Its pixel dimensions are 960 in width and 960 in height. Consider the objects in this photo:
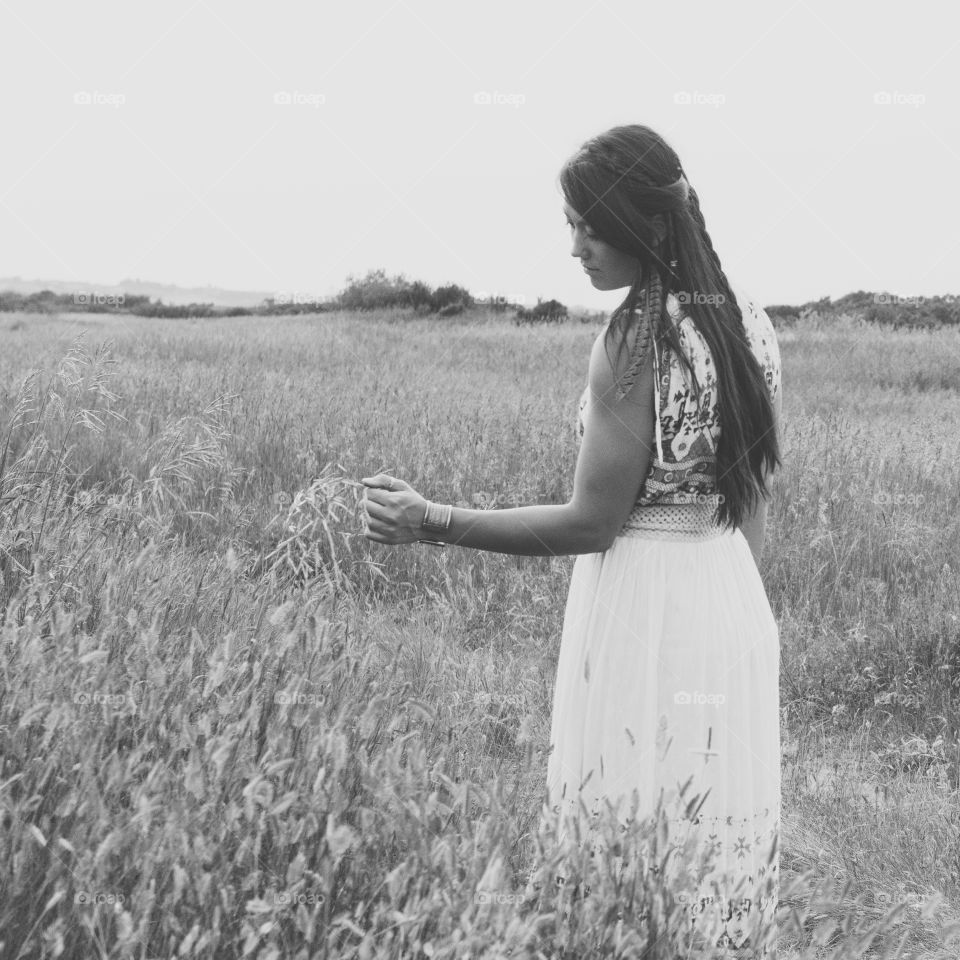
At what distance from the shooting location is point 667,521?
226cm

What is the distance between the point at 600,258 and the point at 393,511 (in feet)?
2.26

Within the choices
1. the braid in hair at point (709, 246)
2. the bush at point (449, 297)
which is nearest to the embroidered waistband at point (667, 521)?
the braid in hair at point (709, 246)

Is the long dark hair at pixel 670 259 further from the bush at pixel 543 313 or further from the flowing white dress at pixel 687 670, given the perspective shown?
→ the bush at pixel 543 313

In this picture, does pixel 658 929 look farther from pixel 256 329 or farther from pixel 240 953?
pixel 256 329

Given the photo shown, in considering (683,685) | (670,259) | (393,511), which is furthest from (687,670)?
(670,259)

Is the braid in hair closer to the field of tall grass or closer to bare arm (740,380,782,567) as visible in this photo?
bare arm (740,380,782,567)

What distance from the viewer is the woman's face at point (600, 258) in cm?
213

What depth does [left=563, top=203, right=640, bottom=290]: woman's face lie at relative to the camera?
2.13 m

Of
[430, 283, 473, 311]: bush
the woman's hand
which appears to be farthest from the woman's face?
[430, 283, 473, 311]: bush

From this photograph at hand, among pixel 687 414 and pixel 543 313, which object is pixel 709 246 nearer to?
pixel 687 414

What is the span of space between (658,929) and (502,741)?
7.22ft

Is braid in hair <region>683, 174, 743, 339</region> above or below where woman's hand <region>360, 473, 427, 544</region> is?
above

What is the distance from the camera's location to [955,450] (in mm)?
7738

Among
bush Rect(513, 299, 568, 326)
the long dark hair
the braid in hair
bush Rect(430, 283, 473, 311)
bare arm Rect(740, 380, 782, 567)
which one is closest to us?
the long dark hair
